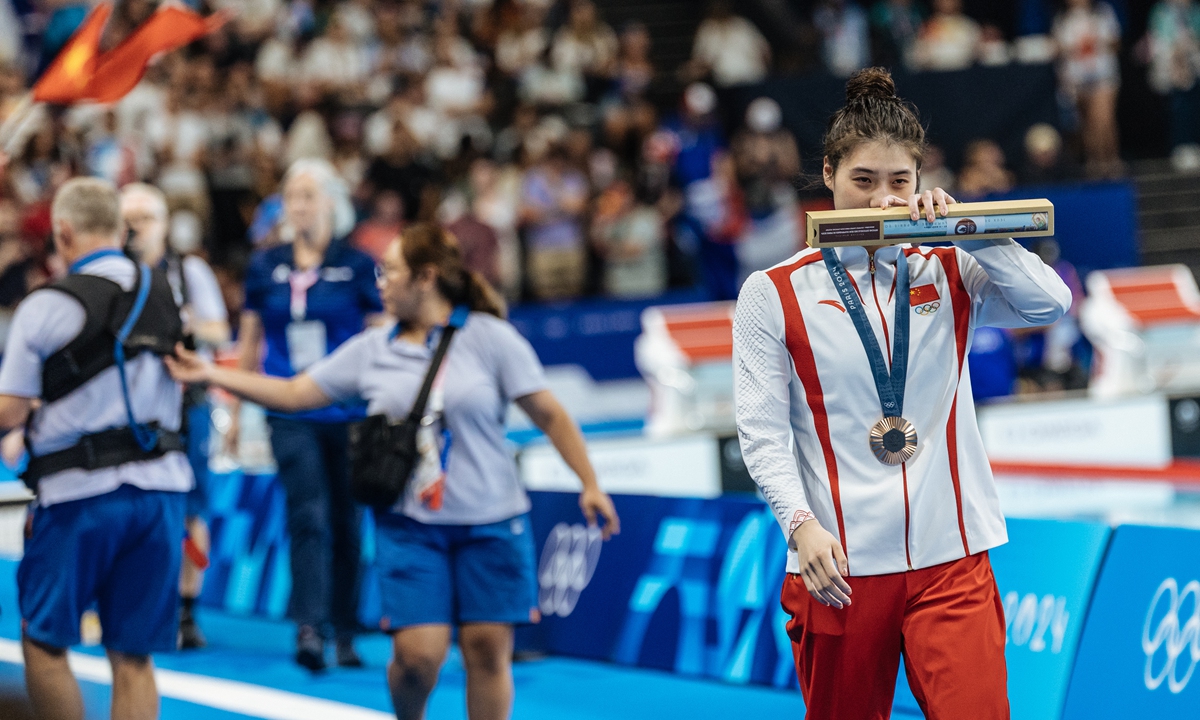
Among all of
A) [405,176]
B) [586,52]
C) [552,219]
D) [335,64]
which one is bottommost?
[552,219]

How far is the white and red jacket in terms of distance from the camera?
3.23 metres

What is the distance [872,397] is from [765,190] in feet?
42.7

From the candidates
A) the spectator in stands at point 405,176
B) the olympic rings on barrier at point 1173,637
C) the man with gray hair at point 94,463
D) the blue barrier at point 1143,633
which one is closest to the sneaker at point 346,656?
the man with gray hair at point 94,463

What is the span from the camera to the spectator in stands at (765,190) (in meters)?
15.9

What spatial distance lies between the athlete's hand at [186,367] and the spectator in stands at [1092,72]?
583 inches

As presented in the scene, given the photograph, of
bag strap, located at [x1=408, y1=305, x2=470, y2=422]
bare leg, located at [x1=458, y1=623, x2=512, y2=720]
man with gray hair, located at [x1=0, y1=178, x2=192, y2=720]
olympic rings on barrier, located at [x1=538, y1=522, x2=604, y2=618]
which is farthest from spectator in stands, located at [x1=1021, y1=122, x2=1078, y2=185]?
man with gray hair, located at [x1=0, y1=178, x2=192, y2=720]

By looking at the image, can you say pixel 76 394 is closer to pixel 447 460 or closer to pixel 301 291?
pixel 447 460

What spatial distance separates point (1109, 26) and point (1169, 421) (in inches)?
301

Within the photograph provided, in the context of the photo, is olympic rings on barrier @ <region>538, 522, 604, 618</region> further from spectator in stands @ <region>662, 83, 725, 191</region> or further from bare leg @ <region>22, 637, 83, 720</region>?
spectator in stands @ <region>662, 83, 725, 191</region>

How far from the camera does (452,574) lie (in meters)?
4.76

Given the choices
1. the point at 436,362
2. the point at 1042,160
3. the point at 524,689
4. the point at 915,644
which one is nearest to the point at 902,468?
the point at 915,644

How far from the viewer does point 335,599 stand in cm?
677

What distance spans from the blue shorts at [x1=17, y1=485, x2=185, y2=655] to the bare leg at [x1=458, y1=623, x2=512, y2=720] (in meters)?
0.92

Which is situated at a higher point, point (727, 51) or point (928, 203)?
point (727, 51)
